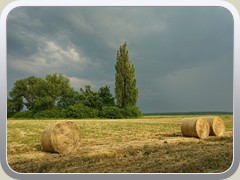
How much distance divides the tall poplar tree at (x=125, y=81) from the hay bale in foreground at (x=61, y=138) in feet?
4.62

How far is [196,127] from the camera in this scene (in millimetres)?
8602

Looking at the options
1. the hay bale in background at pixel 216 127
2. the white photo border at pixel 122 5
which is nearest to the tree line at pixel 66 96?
the white photo border at pixel 122 5

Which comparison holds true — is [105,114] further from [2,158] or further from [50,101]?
[2,158]

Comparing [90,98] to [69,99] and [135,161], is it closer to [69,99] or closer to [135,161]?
[69,99]

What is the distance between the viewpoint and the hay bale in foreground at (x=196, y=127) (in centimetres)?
861

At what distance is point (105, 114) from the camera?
1012 centimetres

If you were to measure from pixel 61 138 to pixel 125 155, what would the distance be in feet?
4.16

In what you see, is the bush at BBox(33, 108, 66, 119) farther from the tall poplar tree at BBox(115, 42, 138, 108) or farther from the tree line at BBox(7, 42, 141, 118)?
the tall poplar tree at BBox(115, 42, 138, 108)

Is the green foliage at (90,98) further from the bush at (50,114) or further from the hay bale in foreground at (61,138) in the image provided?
the hay bale in foreground at (61,138)

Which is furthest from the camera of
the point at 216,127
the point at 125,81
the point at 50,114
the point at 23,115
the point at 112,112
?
the point at 112,112

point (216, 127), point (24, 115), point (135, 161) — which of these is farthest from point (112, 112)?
point (135, 161)

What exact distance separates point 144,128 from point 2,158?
4728 mm

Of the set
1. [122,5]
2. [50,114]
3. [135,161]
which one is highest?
[122,5]

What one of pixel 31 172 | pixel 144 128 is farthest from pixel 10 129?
pixel 144 128
